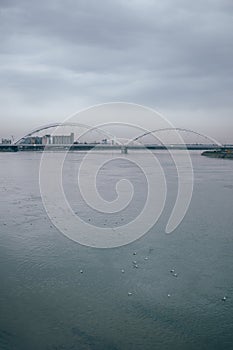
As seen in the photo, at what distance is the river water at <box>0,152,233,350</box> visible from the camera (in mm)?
2348

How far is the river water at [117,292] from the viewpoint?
2.35 meters

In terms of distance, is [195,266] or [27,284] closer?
[27,284]

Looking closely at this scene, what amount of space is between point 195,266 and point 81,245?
1.39 metres

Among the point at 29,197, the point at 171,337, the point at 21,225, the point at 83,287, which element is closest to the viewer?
the point at 171,337

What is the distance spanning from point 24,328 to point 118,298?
0.78 metres

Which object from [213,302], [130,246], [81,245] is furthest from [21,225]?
[213,302]

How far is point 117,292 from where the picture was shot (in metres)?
2.96

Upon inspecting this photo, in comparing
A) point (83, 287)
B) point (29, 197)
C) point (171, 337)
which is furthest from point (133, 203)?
point (171, 337)

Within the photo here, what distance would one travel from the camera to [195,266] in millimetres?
3502

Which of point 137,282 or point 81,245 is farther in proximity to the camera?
point 81,245

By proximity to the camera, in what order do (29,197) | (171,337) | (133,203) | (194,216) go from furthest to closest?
(29,197) < (133,203) < (194,216) < (171,337)

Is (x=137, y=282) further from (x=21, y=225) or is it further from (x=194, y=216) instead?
(x=194, y=216)

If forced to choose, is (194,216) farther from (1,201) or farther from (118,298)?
(1,201)

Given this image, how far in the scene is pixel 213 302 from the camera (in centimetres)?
279
